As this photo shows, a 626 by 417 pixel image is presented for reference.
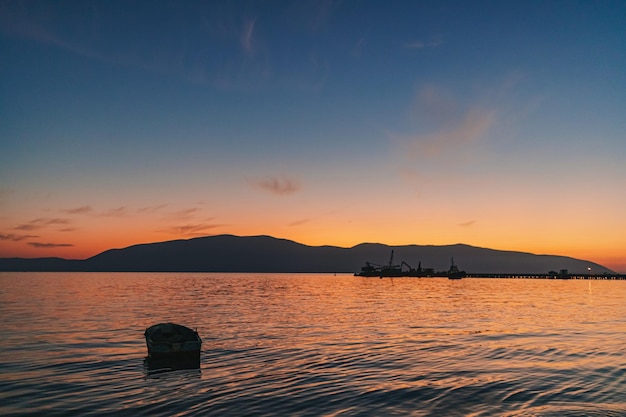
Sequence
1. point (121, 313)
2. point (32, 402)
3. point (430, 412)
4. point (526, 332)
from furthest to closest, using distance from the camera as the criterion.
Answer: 1. point (121, 313)
2. point (526, 332)
3. point (32, 402)
4. point (430, 412)

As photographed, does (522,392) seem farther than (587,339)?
No

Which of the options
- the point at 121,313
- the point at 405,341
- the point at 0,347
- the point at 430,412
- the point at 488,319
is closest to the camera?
the point at 430,412

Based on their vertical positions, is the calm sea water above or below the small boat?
below

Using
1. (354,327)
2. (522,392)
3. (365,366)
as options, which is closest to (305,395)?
(365,366)

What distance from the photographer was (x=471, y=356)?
35.0 m

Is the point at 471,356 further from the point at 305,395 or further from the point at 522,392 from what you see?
the point at 305,395

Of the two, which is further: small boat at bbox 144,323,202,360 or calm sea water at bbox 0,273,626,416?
small boat at bbox 144,323,202,360

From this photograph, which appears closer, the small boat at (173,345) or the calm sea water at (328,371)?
the calm sea water at (328,371)

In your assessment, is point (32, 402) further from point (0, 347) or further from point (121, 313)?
point (121, 313)

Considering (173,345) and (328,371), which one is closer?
(328,371)

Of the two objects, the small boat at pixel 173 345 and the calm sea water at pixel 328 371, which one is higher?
the small boat at pixel 173 345

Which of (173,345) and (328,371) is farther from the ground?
(173,345)

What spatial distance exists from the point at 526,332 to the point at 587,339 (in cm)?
628

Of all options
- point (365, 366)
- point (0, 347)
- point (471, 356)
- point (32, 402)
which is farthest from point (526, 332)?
point (0, 347)
